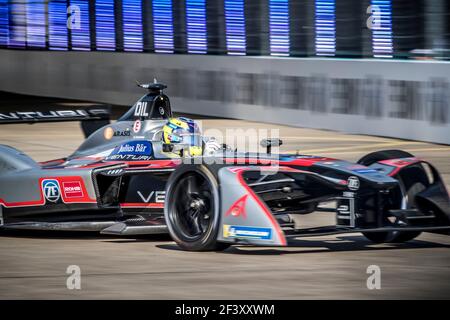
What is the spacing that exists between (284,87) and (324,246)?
A: 12.7 meters

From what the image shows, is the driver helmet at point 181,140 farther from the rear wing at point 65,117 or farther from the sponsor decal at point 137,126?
the rear wing at point 65,117

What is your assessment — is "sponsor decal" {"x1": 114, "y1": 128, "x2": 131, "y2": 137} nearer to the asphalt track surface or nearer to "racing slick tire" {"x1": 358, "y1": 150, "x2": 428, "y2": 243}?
the asphalt track surface

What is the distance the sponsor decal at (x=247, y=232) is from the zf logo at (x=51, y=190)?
76.2 inches

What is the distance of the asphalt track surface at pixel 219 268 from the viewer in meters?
7.23

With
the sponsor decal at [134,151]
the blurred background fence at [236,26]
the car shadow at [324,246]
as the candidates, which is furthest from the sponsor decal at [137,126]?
the blurred background fence at [236,26]

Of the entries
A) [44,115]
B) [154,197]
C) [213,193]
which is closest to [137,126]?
[44,115]

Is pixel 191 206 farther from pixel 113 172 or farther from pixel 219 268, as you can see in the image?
pixel 113 172

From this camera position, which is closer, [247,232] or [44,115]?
[247,232]

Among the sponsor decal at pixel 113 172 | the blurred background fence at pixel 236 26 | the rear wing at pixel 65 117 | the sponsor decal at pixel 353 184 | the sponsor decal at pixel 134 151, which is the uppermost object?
the blurred background fence at pixel 236 26

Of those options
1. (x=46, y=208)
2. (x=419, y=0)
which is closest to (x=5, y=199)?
(x=46, y=208)

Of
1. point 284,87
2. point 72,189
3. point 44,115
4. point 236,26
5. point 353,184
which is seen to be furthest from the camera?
point 236,26

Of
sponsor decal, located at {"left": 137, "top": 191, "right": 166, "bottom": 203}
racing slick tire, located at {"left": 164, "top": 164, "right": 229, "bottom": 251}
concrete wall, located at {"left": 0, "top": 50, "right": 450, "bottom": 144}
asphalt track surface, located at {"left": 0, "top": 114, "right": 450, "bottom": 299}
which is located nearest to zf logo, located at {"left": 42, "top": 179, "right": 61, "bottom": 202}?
asphalt track surface, located at {"left": 0, "top": 114, "right": 450, "bottom": 299}

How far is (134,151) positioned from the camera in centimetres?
998
